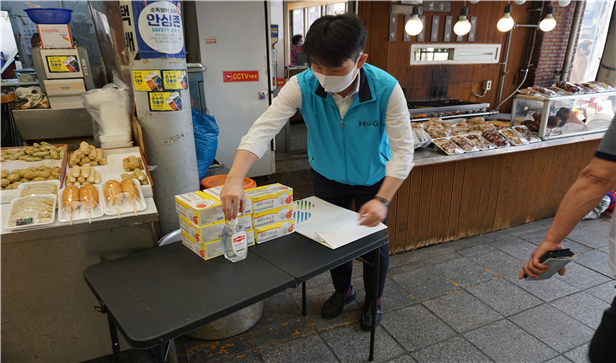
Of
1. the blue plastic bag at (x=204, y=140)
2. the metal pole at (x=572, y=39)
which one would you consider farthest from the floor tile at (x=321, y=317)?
the metal pole at (x=572, y=39)

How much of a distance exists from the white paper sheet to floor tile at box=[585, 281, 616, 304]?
209 cm

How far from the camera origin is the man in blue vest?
142cm

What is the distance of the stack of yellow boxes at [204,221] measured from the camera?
4.74 ft

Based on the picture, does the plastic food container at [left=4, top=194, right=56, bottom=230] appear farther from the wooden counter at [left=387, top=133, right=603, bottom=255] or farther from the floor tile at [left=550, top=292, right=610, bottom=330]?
the floor tile at [left=550, top=292, right=610, bottom=330]

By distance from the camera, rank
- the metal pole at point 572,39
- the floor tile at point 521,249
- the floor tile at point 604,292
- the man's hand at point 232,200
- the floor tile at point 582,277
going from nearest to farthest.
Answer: the man's hand at point 232,200 → the floor tile at point 604,292 → the floor tile at point 582,277 → the floor tile at point 521,249 → the metal pole at point 572,39

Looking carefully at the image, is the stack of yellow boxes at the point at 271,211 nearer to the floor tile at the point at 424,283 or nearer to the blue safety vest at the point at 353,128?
the blue safety vest at the point at 353,128

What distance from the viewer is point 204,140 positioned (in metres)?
3.41

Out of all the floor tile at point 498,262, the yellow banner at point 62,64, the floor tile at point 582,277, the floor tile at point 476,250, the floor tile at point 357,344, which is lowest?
the floor tile at point 476,250

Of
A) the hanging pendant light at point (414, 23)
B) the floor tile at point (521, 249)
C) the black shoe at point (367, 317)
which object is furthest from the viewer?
the hanging pendant light at point (414, 23)

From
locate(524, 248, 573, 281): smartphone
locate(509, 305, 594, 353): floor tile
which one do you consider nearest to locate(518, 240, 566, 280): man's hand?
locate(524, 248, 573, 281): smartphone

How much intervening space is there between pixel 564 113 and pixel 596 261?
1.49 metres

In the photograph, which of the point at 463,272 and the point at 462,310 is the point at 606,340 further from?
the point at 463,272

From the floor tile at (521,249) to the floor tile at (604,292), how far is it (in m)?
0.54

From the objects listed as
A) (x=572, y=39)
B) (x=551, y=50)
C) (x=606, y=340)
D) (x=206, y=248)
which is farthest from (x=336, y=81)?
(x=572, y=39)
